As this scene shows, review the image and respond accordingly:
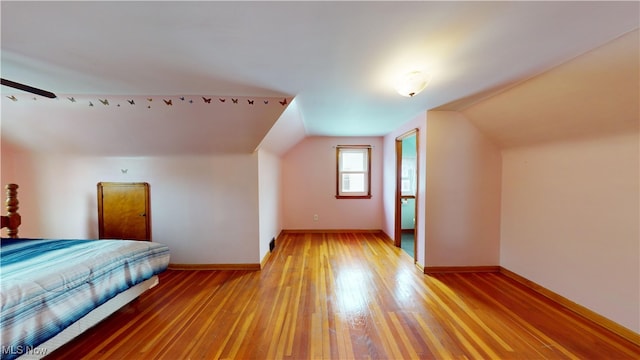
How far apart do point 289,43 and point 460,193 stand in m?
2.75

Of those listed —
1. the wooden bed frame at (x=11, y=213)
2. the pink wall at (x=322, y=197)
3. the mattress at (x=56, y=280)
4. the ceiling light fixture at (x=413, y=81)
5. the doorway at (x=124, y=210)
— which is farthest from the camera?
the pink wall at (x=322, y=197)

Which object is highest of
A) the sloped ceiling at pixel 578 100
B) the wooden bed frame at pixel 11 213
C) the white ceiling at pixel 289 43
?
the white ceiling at pixel 289 43

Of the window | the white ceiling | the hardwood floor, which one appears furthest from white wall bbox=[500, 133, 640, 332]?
the window

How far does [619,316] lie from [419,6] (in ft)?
9.44

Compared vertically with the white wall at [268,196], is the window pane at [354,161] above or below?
above

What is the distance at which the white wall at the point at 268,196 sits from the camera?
127 inches

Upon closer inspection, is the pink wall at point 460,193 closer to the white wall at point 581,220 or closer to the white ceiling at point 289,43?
the white wall at point 581,220

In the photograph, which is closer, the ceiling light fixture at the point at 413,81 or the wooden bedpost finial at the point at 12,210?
the ceiling light fixture at the point at 413,81

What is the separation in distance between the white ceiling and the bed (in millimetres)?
1491

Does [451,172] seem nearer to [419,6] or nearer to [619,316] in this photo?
[619,316]

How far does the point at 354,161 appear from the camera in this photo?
498 centimetres

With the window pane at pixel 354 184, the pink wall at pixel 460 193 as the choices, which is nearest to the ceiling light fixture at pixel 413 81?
the pink wall at pixel 460 193

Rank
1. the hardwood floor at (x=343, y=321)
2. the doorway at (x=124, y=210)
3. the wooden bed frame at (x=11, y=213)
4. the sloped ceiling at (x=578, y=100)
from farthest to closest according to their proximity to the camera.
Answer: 1. the doorway at (x=124, y=210)
2. the wooden bed frame at (x=11, y=213)
3. the hardwood floor at (x=343, y=321)
4. the sloped ceiling at (x=578, y=100)

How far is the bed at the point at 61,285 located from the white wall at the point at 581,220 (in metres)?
4.18
